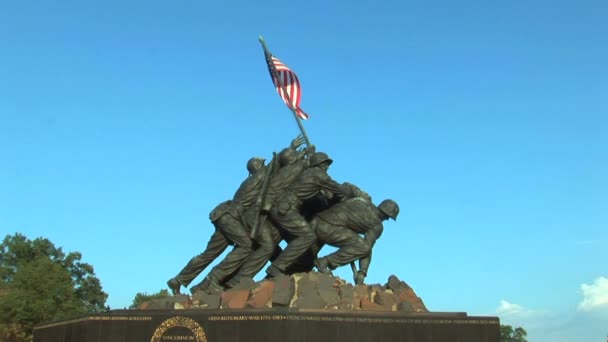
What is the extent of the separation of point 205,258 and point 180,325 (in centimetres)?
275

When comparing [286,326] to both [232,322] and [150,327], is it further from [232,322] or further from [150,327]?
[150,327]

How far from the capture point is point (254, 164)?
1462 centimetres

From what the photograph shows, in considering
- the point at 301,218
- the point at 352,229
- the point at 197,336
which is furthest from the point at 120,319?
the point at 352,229

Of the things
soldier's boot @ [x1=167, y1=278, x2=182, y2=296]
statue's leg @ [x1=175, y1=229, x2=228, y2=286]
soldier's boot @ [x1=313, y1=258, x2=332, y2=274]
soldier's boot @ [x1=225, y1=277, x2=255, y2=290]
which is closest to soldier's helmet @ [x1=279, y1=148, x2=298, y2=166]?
statue's leg @ [x1=175, y1=229, x2=228, y2=286]

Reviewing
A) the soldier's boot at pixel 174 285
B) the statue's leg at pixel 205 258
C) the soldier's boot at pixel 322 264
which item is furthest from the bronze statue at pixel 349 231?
the soldier's boot at pixel 174 285

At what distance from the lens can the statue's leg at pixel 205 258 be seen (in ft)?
45.5

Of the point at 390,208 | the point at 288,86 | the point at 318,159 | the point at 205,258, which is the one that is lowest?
the point at 205,258

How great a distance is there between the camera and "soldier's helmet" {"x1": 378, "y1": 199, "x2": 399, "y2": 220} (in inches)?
575

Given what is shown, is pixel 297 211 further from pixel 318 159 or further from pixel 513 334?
pixel 513 334

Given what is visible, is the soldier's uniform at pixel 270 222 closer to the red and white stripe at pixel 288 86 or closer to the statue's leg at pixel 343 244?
the statue's leg at pixel 343 244

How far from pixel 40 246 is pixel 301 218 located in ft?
112

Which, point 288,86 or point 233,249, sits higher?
point 288,86

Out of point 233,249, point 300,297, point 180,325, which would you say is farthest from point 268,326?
point 233,249

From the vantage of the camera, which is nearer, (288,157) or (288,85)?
(288,157)
